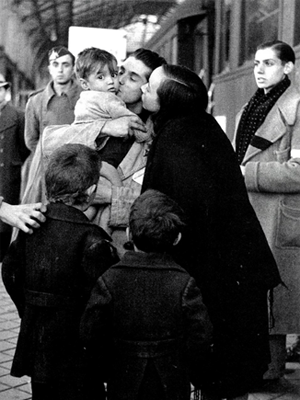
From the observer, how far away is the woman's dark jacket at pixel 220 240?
320 cm

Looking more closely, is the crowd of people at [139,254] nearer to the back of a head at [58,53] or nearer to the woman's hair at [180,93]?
the woman's hair at [180,93]

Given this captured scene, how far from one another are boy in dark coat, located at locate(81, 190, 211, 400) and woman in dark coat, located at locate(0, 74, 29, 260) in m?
5.00

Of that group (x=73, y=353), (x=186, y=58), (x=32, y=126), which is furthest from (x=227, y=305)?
(x=186, y=58)

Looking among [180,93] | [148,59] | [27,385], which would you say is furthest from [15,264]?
[27,385]

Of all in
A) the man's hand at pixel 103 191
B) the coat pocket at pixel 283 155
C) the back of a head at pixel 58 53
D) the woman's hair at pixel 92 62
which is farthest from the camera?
the back of a head at pixel 58 53

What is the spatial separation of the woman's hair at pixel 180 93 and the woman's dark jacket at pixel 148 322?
0.63 metres

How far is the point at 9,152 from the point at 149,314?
17.1 feet

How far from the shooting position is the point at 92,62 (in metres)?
3.59

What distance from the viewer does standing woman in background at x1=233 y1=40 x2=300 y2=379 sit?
14.5ft

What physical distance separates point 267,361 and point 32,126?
11.2 feet

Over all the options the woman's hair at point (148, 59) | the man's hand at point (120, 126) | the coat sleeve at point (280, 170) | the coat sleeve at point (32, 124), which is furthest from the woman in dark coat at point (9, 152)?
the man's hand at point (120, 126)

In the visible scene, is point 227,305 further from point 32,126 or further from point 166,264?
point 32,126

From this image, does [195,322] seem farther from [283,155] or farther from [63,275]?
[283,155]

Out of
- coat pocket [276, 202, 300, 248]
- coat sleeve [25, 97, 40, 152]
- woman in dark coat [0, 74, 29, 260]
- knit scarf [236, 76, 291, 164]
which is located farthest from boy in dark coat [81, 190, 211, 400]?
woman in dark coat [0, 74, 29, 260]
